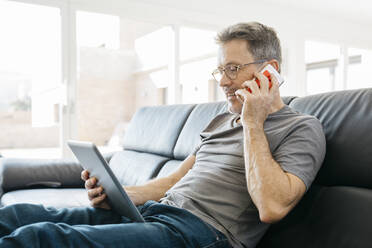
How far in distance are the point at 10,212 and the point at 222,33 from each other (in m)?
0.99

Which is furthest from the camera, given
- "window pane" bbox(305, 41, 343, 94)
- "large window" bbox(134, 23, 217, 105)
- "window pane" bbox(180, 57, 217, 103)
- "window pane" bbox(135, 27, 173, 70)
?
"window pane" bbox(135, 27, 173, 70)

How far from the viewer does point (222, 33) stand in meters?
1.43

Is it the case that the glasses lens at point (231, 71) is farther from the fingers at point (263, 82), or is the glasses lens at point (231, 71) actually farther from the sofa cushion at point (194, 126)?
the sofa cushion at point (194, 126)

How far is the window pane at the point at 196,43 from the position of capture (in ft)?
18.7

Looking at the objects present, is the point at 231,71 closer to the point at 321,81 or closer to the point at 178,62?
the point at 178,62

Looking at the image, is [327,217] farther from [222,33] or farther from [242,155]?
[222,33]

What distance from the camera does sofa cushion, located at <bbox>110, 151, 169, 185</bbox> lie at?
7.51 feet

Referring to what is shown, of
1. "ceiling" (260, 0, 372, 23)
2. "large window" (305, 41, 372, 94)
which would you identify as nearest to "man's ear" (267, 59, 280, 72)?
"ceiling" (260, 0, 372, 23)

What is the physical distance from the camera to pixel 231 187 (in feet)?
4.04

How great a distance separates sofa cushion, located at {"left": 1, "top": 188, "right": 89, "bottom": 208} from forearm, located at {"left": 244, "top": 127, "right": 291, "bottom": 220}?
119 cm

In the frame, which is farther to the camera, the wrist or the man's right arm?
the man's right arm

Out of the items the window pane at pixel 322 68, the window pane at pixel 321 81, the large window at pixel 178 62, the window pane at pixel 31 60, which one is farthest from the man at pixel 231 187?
the window pane at pixel 321 81

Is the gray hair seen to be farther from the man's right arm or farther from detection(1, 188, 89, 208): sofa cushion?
detection(1, 188, 89, 208): sofa cushion

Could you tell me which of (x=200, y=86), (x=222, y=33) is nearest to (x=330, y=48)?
(x=200, y=86)
